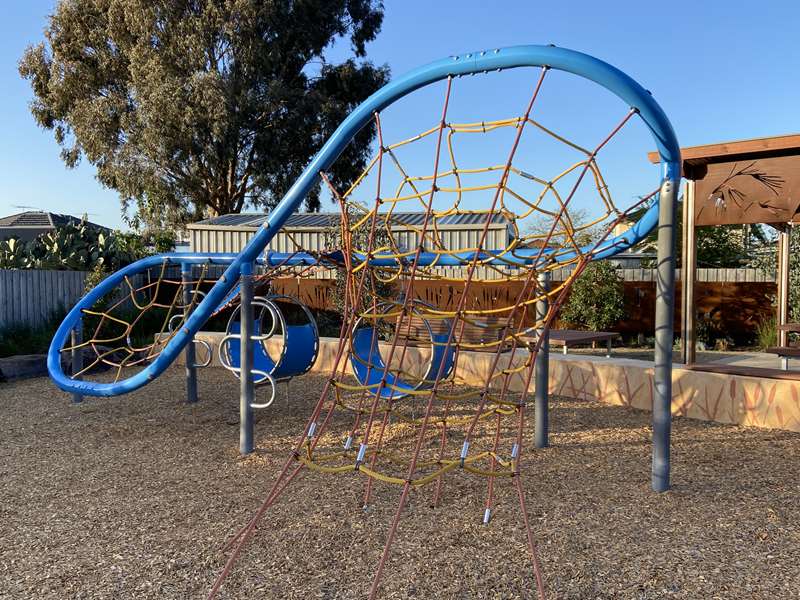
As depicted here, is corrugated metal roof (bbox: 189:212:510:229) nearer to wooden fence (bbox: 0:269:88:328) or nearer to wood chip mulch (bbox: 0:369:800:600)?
wooden fence (bbox: 0:269:88:328)

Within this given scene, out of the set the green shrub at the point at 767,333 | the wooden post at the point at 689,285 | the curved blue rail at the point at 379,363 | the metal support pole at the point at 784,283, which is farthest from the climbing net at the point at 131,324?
the green shrub at the point at 767,333

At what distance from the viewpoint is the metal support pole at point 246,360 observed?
473 centimetres

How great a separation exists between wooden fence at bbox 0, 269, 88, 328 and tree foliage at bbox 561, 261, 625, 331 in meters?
8.78

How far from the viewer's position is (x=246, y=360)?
15.6 ft

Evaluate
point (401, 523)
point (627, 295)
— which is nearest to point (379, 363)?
point (401, 523)

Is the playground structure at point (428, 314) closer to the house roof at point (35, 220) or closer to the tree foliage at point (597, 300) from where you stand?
the tree foliage at point (597, 300)

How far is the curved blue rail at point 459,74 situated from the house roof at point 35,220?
1944 cm

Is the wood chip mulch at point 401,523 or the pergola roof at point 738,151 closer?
the wood chip mulch at point 401,523

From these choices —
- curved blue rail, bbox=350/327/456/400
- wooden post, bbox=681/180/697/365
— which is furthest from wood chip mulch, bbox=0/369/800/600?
wooden post, bbox=681/180/697/365

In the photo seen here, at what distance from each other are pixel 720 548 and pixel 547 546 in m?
0.79

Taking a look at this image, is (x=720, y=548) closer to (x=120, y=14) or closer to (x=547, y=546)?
(x=547, y=546)

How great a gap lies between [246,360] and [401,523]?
1.91 meters

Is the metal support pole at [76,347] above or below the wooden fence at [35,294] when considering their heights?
below

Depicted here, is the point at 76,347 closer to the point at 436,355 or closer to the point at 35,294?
the point at 436,355
